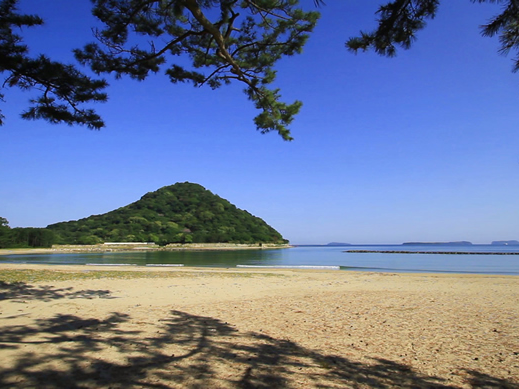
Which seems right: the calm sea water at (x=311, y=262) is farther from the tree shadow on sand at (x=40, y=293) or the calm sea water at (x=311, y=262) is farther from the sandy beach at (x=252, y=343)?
the sandy beach at (x=252, y=343)

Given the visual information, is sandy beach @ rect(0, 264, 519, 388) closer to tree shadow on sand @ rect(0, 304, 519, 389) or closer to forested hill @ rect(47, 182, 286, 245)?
tree shadow on sand @ rect(0, 304, 519, 389)

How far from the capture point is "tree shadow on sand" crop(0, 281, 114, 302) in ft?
22.1

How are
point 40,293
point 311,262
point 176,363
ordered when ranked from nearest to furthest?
1. point 176,363
2. point 40,293
3. point 311,262

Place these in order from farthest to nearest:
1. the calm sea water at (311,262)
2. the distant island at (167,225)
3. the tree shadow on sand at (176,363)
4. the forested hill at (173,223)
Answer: the forested hill at (173,223) → the distant island at (167,225) → the calm sea water at (311,262) → the tree shadow on sand at (176,363)

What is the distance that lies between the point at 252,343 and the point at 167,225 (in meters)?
100

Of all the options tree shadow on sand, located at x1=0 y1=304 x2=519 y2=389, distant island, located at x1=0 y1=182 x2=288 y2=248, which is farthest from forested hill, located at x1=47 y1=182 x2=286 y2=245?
→ tree shadow on sand, located at x1=0 y1=304 x2=519 y2=389

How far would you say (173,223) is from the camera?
10344 cm

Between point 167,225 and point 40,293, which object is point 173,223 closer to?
point 167,225

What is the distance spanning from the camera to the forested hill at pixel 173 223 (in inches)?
3556

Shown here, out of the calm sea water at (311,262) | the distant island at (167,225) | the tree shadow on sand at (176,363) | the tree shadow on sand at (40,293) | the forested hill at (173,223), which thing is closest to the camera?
the tree shadow on sand at (176,363)

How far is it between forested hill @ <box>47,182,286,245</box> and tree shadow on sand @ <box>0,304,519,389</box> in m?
84.0

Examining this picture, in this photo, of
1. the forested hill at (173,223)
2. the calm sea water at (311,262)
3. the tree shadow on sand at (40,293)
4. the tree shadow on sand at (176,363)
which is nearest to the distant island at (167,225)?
the forested hill at (173,223)

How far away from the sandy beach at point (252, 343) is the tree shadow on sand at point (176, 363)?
1cm

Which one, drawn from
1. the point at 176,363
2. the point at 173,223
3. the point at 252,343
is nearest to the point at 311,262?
the point at 252,343
